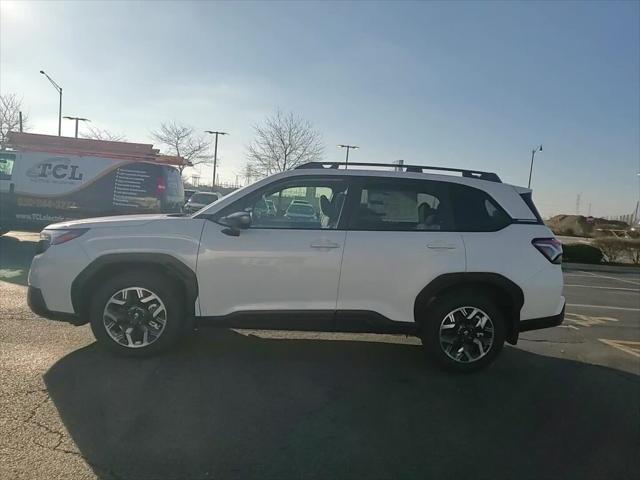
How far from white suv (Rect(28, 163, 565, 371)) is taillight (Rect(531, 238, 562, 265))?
13mm

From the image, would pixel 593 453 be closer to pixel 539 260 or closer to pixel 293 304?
pixel 539 260

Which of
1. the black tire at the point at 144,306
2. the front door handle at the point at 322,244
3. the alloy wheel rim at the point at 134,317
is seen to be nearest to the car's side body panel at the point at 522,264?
the front door handle at the point at 322,244

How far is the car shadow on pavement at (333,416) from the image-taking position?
2861 millimetres

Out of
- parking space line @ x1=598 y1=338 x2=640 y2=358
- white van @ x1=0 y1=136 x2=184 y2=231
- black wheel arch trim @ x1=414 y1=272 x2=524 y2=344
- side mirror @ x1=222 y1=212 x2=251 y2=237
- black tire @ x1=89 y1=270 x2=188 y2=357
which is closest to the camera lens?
side mirror @ x1=222 y1=212 x2=251 y2=237

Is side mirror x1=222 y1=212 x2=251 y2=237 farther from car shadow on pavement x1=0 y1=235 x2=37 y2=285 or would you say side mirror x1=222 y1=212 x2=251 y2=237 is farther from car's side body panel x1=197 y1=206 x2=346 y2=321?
car shadow on pavement x1=0 y1=235 x2=37 y2=285

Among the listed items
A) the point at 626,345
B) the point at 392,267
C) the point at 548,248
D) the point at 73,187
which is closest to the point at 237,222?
the point at 392,267

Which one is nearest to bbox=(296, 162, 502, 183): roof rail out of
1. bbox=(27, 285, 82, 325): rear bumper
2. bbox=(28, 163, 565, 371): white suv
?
bbox=(28, 163, 565, 371): white suv

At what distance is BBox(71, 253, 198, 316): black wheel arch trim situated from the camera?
4.11m

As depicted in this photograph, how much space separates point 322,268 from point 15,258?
814 cm

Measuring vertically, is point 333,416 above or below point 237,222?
below

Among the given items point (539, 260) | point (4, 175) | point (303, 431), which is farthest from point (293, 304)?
point (4, 175)

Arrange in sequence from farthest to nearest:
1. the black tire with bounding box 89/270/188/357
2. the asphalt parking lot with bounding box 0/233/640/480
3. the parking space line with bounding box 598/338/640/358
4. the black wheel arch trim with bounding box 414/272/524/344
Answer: the parking space line with bounding box 598/338/640/358
the black wheel arch trim with bounding box 414/272/524/344
the black tire with bounding box 89/270/188/357
the asphalt parking lot with bounding box 0/233/640/480

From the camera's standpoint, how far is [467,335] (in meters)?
4.37

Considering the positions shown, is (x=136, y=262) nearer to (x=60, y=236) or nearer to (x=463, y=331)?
(x=60, y=236)
